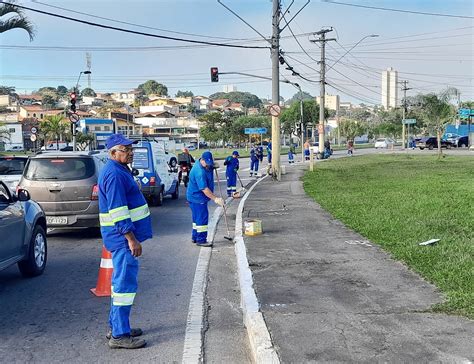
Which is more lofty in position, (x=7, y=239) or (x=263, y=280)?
(x=7, y=239)

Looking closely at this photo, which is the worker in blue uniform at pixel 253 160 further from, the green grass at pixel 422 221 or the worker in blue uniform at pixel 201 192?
the worker in blue uniform at pixel 201 192

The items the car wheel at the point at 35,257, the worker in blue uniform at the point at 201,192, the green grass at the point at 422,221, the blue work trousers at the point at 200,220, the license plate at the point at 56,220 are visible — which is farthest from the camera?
the license plate at the point at 56,220

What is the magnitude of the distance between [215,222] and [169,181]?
16.3 ft

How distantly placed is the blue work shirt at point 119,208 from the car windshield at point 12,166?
450 inches

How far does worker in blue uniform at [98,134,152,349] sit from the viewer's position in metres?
5.02

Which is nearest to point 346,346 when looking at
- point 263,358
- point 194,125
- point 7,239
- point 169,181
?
point 263,358

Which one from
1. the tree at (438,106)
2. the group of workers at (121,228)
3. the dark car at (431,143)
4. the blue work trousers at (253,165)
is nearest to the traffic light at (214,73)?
the blue work trousers at (253,165)

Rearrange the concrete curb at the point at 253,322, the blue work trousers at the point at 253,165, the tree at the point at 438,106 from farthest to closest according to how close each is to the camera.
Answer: the tree at the point at 438,106, the blue work trousers at the point at 253,165, the concrete curb at the point at 253,322

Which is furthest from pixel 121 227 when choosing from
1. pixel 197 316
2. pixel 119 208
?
pixel 197 316

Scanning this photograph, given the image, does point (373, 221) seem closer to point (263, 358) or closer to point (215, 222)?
point (215, 222)

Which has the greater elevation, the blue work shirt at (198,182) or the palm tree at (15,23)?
the palm tree at (15,23)

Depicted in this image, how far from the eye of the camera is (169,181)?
18188 mm

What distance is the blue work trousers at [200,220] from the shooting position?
10301 millimetres

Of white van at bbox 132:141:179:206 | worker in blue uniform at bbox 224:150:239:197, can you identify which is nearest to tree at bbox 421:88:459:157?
worker in blue uniform at bbox 224:150:239:197
